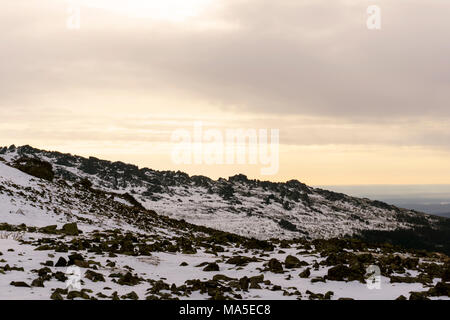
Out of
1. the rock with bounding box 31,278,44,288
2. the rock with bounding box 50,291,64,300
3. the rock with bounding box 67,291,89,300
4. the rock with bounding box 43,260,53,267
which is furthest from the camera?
the rock with bounding box 43,260,53,267

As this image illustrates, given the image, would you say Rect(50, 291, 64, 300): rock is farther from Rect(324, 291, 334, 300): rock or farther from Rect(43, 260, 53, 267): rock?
Rect(324, 291, 334, 300): rock

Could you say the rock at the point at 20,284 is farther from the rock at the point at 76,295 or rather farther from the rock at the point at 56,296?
the rock at the point at 76,295

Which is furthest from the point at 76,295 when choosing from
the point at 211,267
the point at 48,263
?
the point at 211,267

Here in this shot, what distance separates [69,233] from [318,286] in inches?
791

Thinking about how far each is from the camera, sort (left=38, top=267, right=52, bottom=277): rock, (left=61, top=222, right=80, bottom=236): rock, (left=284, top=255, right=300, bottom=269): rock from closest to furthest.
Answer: (left=38, top=267, right=52, bottom=277): rock
(left=284, top=255, right=300, bottom=269): rock
(left=61, top=222, right=80, bottom=236): rock

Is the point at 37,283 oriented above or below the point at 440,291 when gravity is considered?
above

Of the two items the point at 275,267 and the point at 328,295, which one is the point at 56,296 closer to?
the point at 328,295

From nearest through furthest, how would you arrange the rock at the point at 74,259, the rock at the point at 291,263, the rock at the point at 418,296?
the rock at the point at 418,296
the rock at the point at 74,259
the rock at the point at 291,263

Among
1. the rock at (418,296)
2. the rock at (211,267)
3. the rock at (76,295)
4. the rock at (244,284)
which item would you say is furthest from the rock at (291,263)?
the rock at (76,295)

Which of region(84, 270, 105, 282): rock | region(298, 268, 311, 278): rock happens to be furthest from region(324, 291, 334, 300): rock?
region(84, 270, 105, 282): rock

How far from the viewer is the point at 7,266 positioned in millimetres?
17094

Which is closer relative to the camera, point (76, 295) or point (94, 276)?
point (76, 295)
